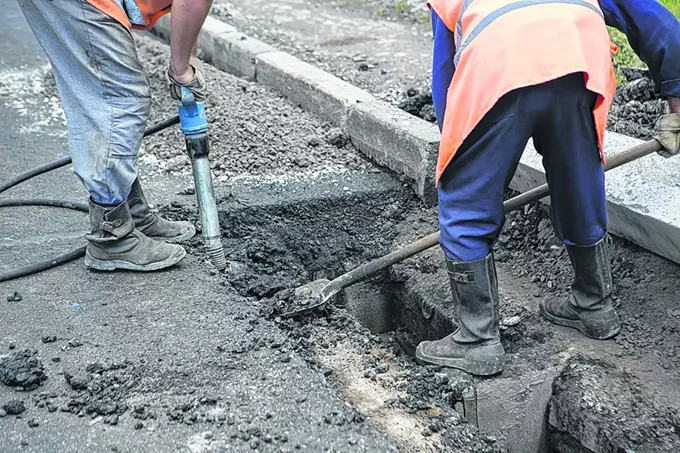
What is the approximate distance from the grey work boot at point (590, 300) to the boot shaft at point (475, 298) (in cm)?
38

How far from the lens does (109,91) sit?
3295 mm

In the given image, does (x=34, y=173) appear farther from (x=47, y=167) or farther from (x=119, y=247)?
(x=119, y=247)

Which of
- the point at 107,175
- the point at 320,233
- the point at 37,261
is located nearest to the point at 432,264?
the point at 320,233

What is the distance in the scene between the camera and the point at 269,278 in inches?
142

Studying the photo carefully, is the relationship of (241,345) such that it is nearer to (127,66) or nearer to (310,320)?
(310,320)

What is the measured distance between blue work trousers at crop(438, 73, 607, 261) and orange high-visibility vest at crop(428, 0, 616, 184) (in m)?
0.09

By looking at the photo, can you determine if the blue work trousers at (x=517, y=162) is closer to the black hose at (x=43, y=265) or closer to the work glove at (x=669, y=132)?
the work glove at (x=669, y=132)

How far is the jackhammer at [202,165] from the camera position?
3.37 m

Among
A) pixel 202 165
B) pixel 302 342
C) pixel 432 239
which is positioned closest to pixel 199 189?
pixel 202 165

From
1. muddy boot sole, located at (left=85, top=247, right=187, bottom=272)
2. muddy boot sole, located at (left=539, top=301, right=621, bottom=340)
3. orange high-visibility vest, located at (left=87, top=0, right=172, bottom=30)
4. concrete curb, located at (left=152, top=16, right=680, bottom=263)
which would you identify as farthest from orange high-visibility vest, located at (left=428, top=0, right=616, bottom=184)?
muddy boot sole, located at (left=85, top=247, right=187, bottom=272)

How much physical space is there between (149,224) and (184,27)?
1.15 meters

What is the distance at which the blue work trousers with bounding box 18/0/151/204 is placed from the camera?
3.20 m

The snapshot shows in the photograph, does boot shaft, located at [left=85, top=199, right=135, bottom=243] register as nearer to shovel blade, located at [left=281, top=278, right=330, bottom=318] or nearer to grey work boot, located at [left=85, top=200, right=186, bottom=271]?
grey work boot, located at [left=85, top=200, right=186, bottom=271]

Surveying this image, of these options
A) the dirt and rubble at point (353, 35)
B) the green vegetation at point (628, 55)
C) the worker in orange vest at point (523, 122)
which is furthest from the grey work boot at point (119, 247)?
the green vegetation at point (628, 55)
